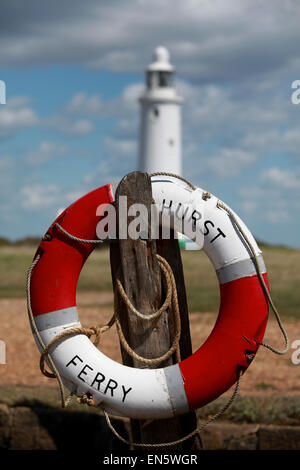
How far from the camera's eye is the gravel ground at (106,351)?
575 centimetres

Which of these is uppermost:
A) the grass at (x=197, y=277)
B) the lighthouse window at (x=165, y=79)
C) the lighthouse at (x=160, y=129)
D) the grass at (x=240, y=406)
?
the lighthouse window at (x=165, y=79)

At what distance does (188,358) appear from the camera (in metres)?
3.18

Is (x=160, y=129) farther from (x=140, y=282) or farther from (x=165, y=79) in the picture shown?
(x=140, y=282)

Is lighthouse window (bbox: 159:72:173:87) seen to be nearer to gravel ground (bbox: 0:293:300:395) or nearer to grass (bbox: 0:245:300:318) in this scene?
grass (bbox: 0:245:300:318)

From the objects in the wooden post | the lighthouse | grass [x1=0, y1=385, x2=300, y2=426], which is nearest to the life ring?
the wooden post

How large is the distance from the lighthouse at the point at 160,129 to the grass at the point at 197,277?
4307 millimetres

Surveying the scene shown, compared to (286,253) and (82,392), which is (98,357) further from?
(286,253)

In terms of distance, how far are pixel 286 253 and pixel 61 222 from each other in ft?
53.5

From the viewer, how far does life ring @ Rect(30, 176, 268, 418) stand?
10.1ft

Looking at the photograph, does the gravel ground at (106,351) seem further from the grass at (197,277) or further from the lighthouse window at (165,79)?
the lighthouse window at (165,79)

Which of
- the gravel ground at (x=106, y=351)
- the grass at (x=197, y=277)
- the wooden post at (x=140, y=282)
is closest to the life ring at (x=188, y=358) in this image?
the wooden post at (x=140, y=282)

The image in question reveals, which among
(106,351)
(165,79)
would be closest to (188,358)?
(106,351)

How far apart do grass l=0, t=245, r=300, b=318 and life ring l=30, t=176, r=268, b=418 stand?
6.50 metres

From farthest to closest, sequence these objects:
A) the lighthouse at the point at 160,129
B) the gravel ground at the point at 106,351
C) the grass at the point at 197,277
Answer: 1. the lighthouse at the point at 160,129
2. the grass at the point at 197,277
3. the gravel ground at the point at 106,351
